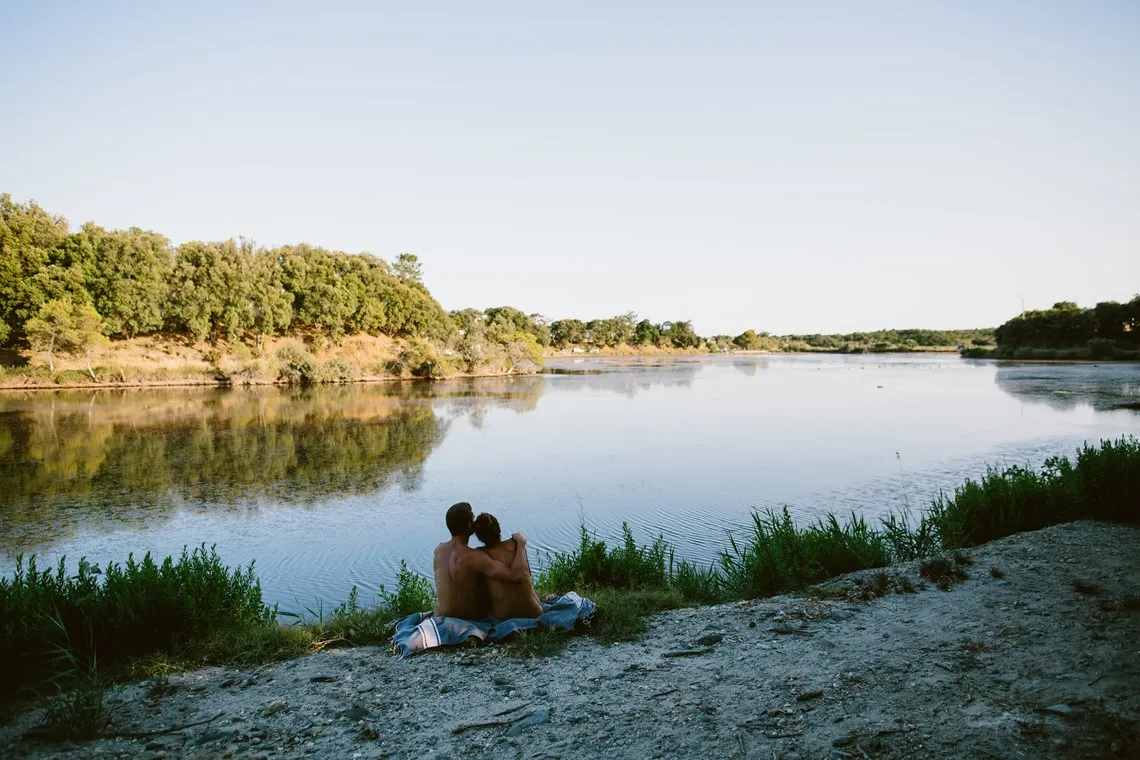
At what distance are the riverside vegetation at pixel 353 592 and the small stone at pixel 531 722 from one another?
43.9 inches

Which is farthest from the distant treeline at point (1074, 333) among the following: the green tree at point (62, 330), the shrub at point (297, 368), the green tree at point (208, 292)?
the green tree at point (62, 330)

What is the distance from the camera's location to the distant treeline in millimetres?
69812

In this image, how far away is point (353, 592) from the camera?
7.30 metres

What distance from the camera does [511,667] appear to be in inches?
208

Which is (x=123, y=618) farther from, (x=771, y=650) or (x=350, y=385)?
(x=350, y=385)

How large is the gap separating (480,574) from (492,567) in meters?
0.29

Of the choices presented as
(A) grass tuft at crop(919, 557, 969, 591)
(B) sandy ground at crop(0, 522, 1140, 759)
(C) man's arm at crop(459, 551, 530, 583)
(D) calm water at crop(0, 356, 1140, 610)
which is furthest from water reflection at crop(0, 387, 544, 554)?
(A) grass tuft at crop(919, 557, 969, 591)

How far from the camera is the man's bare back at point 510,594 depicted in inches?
234

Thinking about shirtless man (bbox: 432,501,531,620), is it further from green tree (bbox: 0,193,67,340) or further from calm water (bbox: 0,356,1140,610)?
green tree (bbox: 0,193,67,340)

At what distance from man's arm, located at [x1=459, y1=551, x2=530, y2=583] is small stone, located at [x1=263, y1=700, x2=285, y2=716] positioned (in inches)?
67.1

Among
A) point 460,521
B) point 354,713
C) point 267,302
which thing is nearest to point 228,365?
point 267,302

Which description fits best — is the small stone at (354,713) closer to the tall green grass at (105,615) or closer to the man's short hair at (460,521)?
the man's short hair at (460,521)

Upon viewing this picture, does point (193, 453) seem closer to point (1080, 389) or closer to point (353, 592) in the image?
point (353, 592)

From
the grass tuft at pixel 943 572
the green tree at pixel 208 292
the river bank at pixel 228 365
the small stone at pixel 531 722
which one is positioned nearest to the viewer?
the small stone at pixel 531 722
